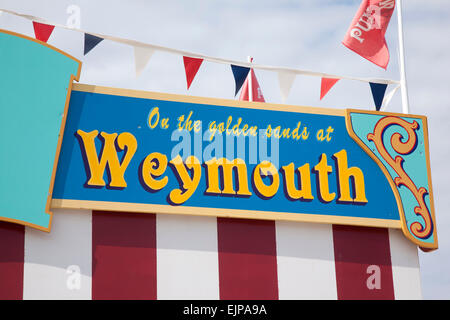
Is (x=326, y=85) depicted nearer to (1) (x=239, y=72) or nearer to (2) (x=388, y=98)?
(2) (x=388, y=98)

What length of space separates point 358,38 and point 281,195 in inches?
86.9

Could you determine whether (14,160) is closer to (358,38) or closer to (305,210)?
(305,210)

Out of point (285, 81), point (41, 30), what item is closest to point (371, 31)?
point (285, 81)

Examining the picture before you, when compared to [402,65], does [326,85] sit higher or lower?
lower

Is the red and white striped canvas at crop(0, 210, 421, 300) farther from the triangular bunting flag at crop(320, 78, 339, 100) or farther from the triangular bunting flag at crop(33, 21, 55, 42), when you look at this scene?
the triangular bunting flag at crop(33, 21, 55, 42)

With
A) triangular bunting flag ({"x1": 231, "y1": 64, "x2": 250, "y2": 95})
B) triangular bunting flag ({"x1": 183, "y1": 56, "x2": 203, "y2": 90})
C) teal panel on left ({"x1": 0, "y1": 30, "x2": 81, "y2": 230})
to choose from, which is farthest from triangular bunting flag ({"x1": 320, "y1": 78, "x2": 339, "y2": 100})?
teal panel on left ({"x1": 0, "y1": 30, "x2": 81, "y2": 230})

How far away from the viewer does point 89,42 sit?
7.30m

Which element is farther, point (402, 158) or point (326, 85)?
point (326, 85)

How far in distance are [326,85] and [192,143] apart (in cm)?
190

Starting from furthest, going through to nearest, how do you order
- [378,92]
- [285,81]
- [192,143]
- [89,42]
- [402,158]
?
[378,92]
[285,81]
[402,158]
[89,42]
[192,143]

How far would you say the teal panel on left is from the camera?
6.37 meters

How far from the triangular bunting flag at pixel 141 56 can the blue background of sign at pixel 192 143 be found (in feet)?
1.72
